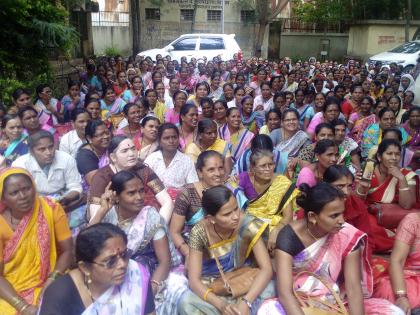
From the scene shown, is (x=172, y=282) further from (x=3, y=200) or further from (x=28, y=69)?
(x=28, y=69)

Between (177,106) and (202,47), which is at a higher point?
(202,47)

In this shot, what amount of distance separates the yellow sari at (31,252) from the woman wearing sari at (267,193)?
4.97ft

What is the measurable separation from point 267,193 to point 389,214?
38.0 inches

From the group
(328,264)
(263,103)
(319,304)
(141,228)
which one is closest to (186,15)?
(263,103)

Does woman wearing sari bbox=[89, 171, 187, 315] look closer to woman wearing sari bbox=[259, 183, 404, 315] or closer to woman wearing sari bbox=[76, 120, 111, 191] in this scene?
woman wearing sari bbox=[259, 183, 404, 315]

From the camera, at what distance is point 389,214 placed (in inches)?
134

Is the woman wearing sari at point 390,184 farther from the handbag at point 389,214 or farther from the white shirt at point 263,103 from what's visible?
the white shirt at point 263,103

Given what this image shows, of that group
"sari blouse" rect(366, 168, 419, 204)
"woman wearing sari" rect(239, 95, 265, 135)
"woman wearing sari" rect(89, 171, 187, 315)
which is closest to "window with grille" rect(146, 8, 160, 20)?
"woman wearing sari" rect(239, 95, 265, 135)

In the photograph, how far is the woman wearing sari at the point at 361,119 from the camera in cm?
595

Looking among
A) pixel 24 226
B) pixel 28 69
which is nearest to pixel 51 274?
pixel 24 226

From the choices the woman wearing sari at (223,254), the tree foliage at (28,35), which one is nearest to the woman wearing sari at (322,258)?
the woman wearing sari at (223,254)

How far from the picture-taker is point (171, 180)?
13.1ft

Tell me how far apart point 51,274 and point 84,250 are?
29.4 inches

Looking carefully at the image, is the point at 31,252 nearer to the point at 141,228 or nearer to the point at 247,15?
the point at 141,228
